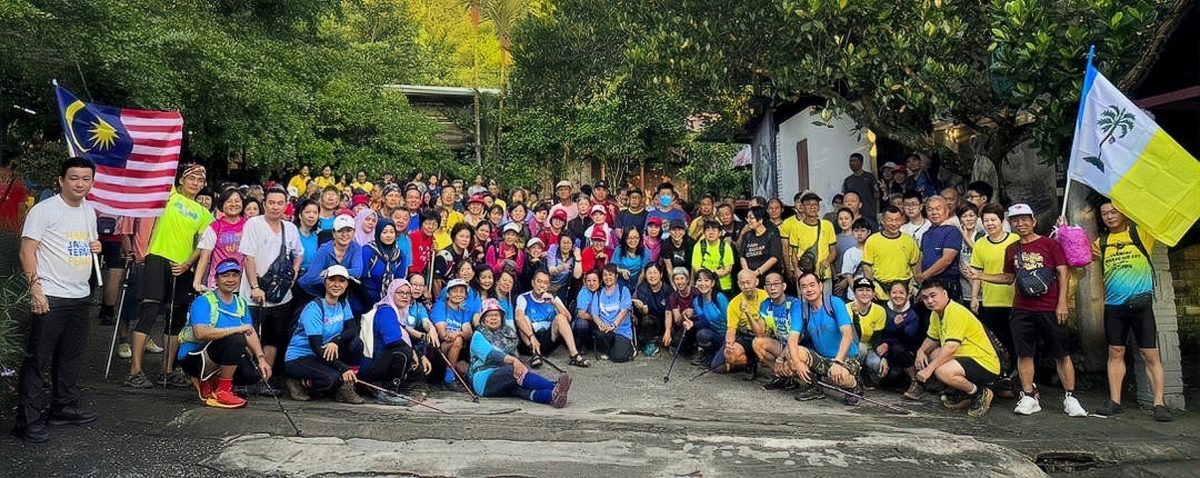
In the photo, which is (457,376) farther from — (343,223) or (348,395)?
(343,223)

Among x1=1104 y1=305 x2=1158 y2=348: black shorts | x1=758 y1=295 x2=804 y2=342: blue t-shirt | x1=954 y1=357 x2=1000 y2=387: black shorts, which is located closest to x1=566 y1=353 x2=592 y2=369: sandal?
x1=758 y1=295 x2=804 y2=342: blue t-shirt

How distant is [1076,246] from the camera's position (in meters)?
6.74

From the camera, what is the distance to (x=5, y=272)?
665cm

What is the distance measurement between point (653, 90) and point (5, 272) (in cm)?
750

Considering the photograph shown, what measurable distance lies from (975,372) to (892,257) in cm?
153

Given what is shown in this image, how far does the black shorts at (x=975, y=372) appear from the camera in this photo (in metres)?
6.66

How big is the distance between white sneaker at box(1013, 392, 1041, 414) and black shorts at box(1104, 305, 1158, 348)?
30.7 inches

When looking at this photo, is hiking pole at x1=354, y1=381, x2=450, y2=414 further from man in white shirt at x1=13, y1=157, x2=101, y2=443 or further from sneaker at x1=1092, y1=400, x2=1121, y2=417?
sneaker at x1=1092, y1=400, x2=1121, y2=417

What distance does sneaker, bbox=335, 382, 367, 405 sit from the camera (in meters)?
6.54

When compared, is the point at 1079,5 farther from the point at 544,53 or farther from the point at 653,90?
the point at 544,53

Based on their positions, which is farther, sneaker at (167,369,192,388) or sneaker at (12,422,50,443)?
sneaker at (167,369,192,388)

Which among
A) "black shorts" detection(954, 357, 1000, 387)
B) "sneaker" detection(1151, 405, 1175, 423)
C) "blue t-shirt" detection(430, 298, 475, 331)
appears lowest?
"sneaker" detection(1151, 405, 1175, 423)

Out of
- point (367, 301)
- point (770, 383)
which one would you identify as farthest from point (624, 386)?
point (367, 301)

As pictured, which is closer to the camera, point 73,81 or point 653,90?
point 73,81
